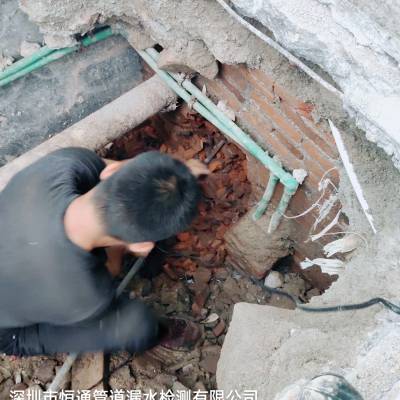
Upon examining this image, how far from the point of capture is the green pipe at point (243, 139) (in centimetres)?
276

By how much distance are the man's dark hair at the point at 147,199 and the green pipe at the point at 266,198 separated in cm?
97

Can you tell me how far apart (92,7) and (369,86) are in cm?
163

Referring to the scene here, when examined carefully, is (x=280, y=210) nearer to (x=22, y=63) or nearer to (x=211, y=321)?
(x=211, y=321)

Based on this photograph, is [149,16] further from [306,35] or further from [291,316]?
[291,316]

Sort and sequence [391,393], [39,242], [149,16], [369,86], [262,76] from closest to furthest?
[391,393] < [369,86] < [39,242] < [262,76] < [149,16]

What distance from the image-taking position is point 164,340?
10.8ft

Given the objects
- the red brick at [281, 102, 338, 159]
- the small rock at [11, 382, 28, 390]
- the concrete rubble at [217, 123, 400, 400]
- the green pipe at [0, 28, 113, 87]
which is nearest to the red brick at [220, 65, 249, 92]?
the red brick at [281, 102, 338, 159]

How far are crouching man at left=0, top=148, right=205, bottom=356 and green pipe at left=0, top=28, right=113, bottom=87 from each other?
2.76 feet

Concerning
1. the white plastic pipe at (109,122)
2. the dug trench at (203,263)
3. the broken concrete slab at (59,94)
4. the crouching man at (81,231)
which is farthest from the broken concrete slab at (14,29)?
the crouching man at (81,231)

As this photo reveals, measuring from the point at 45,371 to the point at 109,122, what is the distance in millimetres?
1523

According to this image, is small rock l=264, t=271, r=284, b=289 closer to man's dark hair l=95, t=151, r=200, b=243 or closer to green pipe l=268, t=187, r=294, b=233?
green pipe l=268, t=187, r=294, b=233

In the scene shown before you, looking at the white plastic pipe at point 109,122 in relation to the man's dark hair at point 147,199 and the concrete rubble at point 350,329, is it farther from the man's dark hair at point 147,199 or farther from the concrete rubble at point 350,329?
the concrete rubble at point 350,329

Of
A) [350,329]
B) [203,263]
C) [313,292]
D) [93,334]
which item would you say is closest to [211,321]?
[203,263]

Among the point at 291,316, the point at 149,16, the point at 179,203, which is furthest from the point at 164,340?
the point at 149,16
